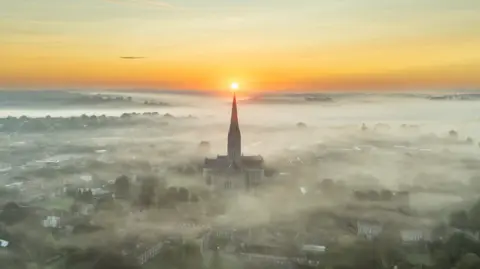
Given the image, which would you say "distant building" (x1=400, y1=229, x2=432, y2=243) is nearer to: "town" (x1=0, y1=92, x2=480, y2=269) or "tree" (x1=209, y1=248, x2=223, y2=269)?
"town" (x1=0, y1=92, x2=480, y2=269)

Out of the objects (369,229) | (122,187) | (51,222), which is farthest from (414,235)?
(51,222)

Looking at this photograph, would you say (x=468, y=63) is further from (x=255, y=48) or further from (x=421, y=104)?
(x=255, y=48)

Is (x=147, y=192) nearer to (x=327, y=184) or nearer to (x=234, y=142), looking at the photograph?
(x=234, y=142)

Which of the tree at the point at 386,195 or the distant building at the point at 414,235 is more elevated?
the tree at the point at 386,195

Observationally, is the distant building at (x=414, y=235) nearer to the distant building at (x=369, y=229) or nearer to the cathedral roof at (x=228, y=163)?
the distant building at (x=369, y=229)

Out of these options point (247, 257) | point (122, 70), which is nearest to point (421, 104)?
point (247, 257)

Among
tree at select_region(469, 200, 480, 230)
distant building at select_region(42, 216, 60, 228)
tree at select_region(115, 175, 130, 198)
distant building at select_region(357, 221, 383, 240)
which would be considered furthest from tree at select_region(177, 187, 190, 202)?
tree at select_region(469, 200, 480, 230)

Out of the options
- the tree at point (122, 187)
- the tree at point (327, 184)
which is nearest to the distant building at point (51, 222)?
the tree at point (122, 187)
